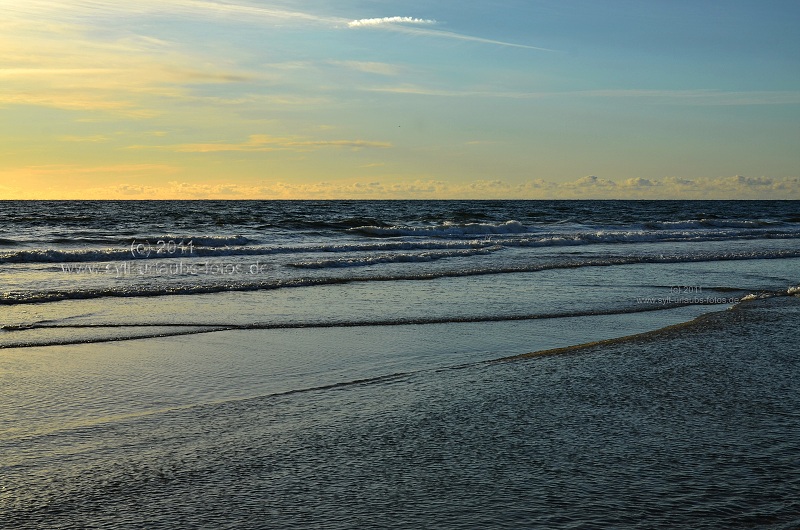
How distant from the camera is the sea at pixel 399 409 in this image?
3.80m

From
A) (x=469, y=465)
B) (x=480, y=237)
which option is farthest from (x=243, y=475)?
(x=480, y=237)

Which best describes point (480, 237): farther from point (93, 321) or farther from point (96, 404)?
point (96, 404)

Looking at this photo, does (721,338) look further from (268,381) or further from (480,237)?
(480,237)

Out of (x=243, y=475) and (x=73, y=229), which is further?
(x=73, y=229)

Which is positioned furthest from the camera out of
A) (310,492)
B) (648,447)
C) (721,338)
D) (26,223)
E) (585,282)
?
(26,223)

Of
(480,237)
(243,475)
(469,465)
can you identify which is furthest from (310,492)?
(480,237)

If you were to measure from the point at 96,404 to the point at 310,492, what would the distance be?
2679 mm

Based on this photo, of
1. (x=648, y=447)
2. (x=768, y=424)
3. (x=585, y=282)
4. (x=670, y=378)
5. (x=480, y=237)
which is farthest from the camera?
(x=480, y=237)

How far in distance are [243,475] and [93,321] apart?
281 inches

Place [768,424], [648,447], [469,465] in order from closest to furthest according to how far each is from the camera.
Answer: [469,465] → [648,447] → [768,424]

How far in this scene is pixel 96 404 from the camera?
5840 mm

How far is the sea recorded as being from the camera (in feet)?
12.5

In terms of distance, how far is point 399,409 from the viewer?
5.55m

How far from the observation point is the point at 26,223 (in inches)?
1818
